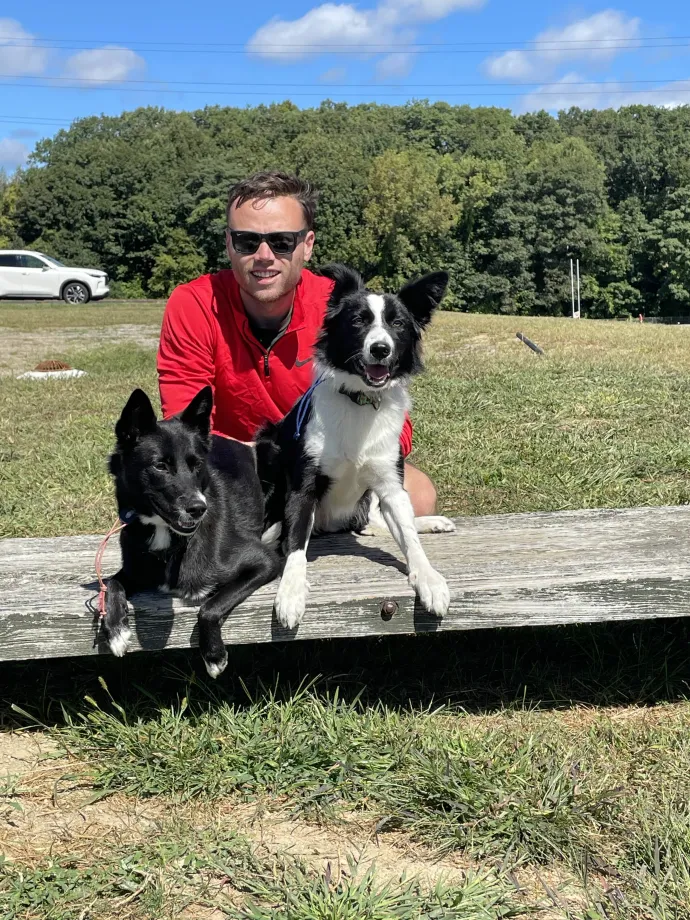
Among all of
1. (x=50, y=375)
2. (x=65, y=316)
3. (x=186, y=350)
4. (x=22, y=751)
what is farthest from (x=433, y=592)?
(x=65, y=316)

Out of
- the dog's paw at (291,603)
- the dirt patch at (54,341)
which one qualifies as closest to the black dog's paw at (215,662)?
the dog's paw at (291,603)

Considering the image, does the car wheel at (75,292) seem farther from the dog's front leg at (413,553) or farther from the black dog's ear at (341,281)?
the dog's front leg at (413,553)

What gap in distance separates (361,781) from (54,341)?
15847mm

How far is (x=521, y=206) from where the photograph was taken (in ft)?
183

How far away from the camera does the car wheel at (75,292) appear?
30078mm

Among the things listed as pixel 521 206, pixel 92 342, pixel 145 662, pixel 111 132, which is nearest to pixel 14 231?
pixel 111 132

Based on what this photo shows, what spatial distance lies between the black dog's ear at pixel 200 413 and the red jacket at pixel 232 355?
2.71ft

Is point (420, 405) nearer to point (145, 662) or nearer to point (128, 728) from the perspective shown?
point (145, 662)

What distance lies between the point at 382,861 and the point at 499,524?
159cm

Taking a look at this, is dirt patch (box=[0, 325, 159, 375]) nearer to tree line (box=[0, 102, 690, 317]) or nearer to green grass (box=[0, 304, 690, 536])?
green grass (box=[0, 304, 690, 536])

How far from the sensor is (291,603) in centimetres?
267

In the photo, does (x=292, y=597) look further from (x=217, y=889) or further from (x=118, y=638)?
(x=217, y=889)

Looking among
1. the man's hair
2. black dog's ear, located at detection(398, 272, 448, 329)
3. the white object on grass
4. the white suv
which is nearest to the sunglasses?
the man's hair

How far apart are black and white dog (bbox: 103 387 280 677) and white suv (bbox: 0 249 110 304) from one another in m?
29.3
